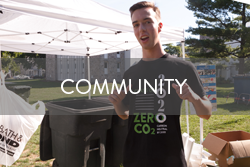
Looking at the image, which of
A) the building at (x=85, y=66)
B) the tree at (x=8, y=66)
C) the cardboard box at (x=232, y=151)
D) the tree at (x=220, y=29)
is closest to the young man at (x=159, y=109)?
the building at (x=85, y=66)

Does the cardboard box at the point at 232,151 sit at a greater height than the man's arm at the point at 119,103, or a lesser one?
lesser

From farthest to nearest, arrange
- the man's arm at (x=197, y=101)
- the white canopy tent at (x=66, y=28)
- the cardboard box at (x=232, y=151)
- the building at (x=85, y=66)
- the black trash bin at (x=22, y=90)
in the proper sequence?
1. the black trash bin at (x=22, y=90)
2. the building at (x=85, y=66)
3. the cardboard box at (x=232, y=151)
4. the white canopy tent at (x=66, y=28)
5. the man's arm at (x=197, y=101)

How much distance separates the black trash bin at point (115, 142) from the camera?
9.55 ft

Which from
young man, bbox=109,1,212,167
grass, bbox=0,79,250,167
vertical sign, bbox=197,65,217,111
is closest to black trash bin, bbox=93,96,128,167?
grass, bbox=0,79,250,167

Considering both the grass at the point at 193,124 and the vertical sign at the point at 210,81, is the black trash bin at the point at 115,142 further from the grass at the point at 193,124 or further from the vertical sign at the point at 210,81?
the vertical sign at the point at 210,81

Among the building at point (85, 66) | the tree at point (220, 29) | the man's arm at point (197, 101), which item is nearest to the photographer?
the man's arm at point (197, 101)

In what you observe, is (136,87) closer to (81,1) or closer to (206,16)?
(81,1)

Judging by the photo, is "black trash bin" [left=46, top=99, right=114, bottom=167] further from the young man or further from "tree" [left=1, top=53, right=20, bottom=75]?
"tree" [left=1, top=53, right=20, bottom=75]

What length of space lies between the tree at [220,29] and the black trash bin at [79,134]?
1373cm

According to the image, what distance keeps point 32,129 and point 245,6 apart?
57.3 feet

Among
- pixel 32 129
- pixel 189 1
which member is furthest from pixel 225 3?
pixel 32 129

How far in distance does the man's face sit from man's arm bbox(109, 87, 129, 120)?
27cm

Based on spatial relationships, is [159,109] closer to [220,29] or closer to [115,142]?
[115,142]

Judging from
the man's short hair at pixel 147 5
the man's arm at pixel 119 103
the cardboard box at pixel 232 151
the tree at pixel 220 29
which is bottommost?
the cardboard box at pixel 232 151
